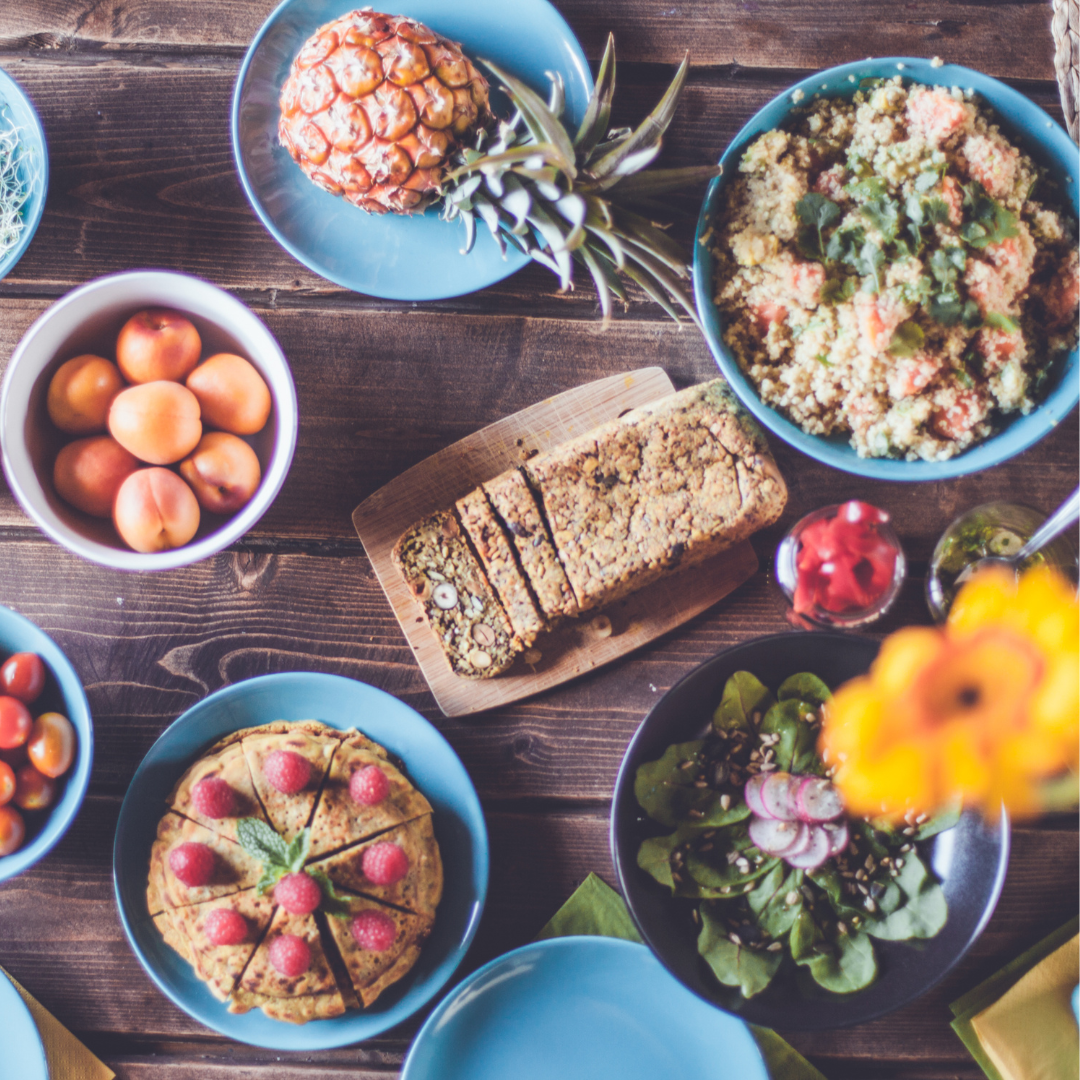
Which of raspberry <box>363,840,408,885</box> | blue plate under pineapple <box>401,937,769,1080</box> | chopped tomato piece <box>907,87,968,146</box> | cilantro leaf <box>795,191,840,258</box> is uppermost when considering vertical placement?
chopped tomato piece <box>907,87,968,146</box>

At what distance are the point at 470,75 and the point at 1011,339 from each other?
3.07 ft

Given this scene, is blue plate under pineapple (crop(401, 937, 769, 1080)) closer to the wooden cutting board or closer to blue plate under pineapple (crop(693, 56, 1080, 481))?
the wooden cutting board

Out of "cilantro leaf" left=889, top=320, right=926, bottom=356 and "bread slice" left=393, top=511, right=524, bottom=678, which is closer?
"cilantro leaf" left=889, top=320, right=926, bottom=356

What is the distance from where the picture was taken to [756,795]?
148 cm

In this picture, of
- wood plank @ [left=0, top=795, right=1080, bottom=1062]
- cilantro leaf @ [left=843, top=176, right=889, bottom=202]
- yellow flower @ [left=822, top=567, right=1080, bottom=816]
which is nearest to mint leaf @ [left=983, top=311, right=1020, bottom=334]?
cilantro leaf @ [left=843, top=176, right=889, bottom=202]

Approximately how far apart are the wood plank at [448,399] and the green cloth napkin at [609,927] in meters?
0.68

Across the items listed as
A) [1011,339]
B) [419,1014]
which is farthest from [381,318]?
[419,1014]

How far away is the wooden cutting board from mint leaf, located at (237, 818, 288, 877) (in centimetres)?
36

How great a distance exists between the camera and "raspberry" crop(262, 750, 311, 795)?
1.41 metres

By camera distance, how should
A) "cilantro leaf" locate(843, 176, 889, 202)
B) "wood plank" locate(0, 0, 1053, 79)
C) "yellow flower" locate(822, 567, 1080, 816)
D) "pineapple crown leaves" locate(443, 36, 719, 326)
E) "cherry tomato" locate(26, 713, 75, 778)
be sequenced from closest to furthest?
"yellow flower" locate(822, 567, 1080, 816) → "pineapple crown leaves" locate(443, 36, 719, 326) → "cilantro leaf" locate(843, 176, 889, 202) → "cherry tomato" locate(26, 713, 75, 778) → "wood plank" locate(0, 0, 1053, 79)

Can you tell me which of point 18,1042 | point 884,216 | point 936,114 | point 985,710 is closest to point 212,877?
point 18,1042

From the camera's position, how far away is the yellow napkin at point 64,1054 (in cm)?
160

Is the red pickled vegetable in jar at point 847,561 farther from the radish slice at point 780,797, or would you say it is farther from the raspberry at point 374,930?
the raspberry at point 374,930

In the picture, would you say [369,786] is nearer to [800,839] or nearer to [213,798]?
[213,798]
